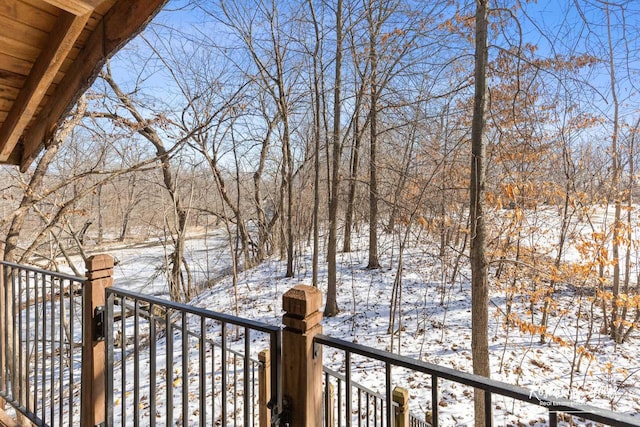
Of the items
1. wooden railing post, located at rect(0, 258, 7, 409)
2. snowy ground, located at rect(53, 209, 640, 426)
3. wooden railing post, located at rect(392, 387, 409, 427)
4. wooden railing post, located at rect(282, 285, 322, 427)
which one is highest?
wooden railing post, located at rect(282, 285, 322, 427)

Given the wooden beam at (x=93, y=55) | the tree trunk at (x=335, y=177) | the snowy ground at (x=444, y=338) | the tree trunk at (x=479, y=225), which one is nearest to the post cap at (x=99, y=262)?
the wooden beam at (x=93, y=55)

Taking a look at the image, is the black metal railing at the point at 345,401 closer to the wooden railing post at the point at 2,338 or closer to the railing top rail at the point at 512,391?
the railing top rail at the point at 512,391

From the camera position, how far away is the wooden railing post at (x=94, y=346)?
1.75 meters

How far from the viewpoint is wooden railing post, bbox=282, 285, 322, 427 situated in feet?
3.79

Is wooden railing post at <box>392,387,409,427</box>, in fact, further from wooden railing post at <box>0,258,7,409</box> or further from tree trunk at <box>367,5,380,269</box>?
tree trunk at <box>367,5,380,269</box>

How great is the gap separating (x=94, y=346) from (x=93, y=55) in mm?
1753

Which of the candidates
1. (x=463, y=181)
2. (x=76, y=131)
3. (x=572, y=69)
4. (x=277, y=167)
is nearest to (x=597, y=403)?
(x=463, y=181)

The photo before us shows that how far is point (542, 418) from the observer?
151 inches

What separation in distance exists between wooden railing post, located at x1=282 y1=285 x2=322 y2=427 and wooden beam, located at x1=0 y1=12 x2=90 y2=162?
184cm

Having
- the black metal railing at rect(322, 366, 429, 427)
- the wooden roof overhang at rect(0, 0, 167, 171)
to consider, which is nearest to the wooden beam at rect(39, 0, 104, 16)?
the wooden roof overhang at rect(0, 0, 167, 171)

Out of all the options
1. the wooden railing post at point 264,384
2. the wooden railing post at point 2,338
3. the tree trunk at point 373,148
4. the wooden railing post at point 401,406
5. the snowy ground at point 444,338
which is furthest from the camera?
the tree trunk at point 373,148

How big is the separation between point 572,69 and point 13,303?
17.1ft

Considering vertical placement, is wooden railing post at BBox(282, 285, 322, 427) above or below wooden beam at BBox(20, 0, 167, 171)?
below

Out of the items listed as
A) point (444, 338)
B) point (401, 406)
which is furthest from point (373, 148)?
point (401, 406)
